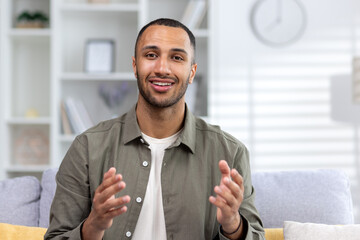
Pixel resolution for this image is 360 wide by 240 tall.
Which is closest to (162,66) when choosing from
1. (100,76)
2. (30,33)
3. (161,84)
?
(161,84)

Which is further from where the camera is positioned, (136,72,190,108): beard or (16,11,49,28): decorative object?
(16,11,49,28): decorative object

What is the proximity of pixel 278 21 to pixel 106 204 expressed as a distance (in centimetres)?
250

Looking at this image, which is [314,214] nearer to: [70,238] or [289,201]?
[289,201]

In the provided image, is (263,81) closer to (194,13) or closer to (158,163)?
(194,13)

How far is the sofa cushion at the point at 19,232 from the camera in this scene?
5.40 feet

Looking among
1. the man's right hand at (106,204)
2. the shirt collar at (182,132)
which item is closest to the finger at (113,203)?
the man's right hand at (106,204)

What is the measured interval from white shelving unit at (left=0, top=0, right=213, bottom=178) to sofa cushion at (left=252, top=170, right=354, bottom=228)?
5.03 ft

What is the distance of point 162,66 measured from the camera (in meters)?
1.53

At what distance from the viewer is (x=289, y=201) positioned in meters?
1.77

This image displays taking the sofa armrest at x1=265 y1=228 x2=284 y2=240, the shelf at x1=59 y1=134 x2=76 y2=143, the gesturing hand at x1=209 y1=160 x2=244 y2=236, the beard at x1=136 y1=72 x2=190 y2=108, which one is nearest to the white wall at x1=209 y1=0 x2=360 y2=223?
the shelf at x1=59 y1=134 x2=76 y2=143

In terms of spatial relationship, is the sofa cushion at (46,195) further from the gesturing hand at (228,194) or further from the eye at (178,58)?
the gesturing hand at (228,194)

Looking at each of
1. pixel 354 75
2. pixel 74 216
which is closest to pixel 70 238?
pixel 74 216

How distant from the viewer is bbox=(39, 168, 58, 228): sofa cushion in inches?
70.0

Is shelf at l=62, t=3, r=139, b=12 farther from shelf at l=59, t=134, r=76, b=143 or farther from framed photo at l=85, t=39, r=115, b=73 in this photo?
shelf at l=59, t=134, r=76, b=143
